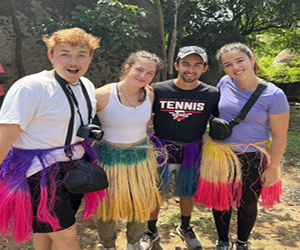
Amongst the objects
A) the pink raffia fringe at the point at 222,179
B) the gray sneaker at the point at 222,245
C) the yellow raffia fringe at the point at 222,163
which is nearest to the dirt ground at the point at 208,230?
the gray sneaker at the point at 222,245

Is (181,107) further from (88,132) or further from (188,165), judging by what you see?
(88,132)

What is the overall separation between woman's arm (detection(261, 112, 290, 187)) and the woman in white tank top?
869mm

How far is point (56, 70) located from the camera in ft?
5.03

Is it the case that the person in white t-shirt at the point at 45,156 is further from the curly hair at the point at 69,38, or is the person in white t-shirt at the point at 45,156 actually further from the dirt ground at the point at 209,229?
the dirt ground at the point at 209,229

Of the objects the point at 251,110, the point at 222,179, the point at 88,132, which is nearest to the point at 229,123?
the point at 251,110

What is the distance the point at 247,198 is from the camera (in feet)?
6.68

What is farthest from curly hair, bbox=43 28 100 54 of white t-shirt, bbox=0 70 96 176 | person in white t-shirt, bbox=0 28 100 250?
white t-shirt, bbox=0 70 96 176

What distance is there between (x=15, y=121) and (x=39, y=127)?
14cm

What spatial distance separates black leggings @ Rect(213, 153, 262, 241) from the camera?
6.50 feet

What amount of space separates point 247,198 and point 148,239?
36.8 inches

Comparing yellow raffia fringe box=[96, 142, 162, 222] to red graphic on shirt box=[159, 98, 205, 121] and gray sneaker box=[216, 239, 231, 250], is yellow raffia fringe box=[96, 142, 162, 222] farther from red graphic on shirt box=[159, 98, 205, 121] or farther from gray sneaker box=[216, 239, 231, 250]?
gray sneaker box=[216, 239, 231, 250]

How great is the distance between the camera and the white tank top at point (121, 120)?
1866 mm

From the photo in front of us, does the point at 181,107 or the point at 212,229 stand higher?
the point at 181,107

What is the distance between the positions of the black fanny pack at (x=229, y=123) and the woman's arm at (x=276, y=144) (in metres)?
0.16
